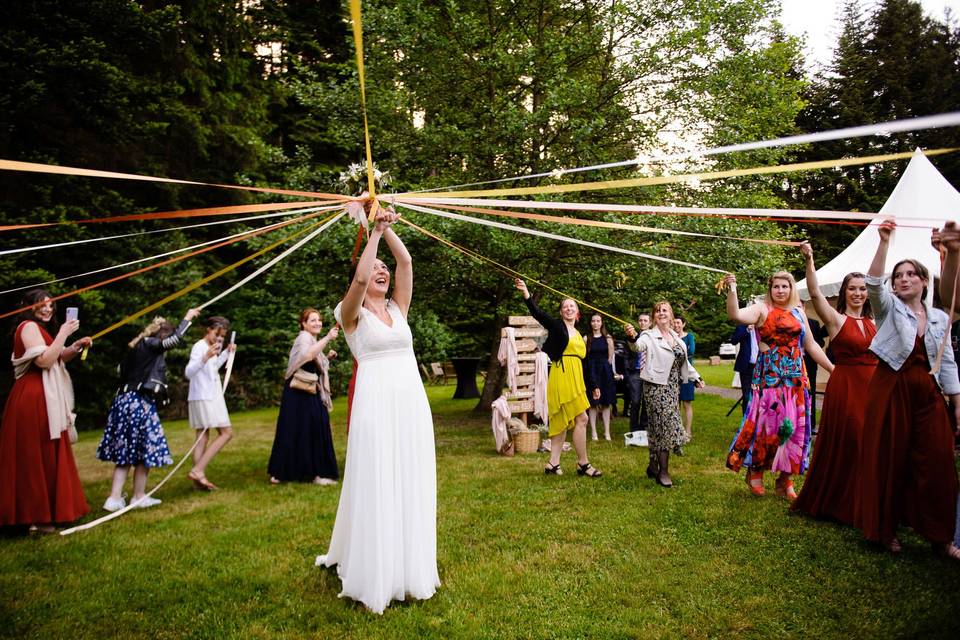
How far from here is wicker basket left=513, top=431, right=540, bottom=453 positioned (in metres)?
9.52

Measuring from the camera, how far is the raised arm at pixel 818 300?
449cm

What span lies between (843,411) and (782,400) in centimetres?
68

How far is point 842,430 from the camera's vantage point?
5.20 meters

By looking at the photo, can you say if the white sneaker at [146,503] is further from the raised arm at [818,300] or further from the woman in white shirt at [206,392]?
the raised arm at [818,300]

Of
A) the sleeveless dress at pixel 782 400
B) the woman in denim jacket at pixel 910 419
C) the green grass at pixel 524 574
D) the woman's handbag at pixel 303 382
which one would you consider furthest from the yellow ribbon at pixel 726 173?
the woman's handbag at pixel 303 382

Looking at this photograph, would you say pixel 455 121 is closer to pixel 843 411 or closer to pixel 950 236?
pixel 843 411

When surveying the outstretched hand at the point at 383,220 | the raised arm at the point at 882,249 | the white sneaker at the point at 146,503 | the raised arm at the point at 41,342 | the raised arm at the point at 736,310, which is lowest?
the white sneaker at the point at 146,503

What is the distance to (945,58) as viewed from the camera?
861 inches

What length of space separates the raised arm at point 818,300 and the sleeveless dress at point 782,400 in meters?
0.50

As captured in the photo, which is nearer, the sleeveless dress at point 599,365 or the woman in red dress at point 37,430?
the woman in red dress at point 37,430

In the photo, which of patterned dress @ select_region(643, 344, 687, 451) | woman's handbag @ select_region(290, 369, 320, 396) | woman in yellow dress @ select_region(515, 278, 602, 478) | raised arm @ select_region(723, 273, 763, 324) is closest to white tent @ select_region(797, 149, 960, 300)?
patterned dress @ select_region(643, 344, 687, 451)

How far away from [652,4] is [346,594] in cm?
1122

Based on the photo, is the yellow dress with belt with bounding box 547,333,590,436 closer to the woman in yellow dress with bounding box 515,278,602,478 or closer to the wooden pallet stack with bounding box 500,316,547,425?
the woman in yellow dress with bounding box 515,278,602,478

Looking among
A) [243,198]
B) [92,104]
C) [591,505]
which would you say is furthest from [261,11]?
[591,505]
